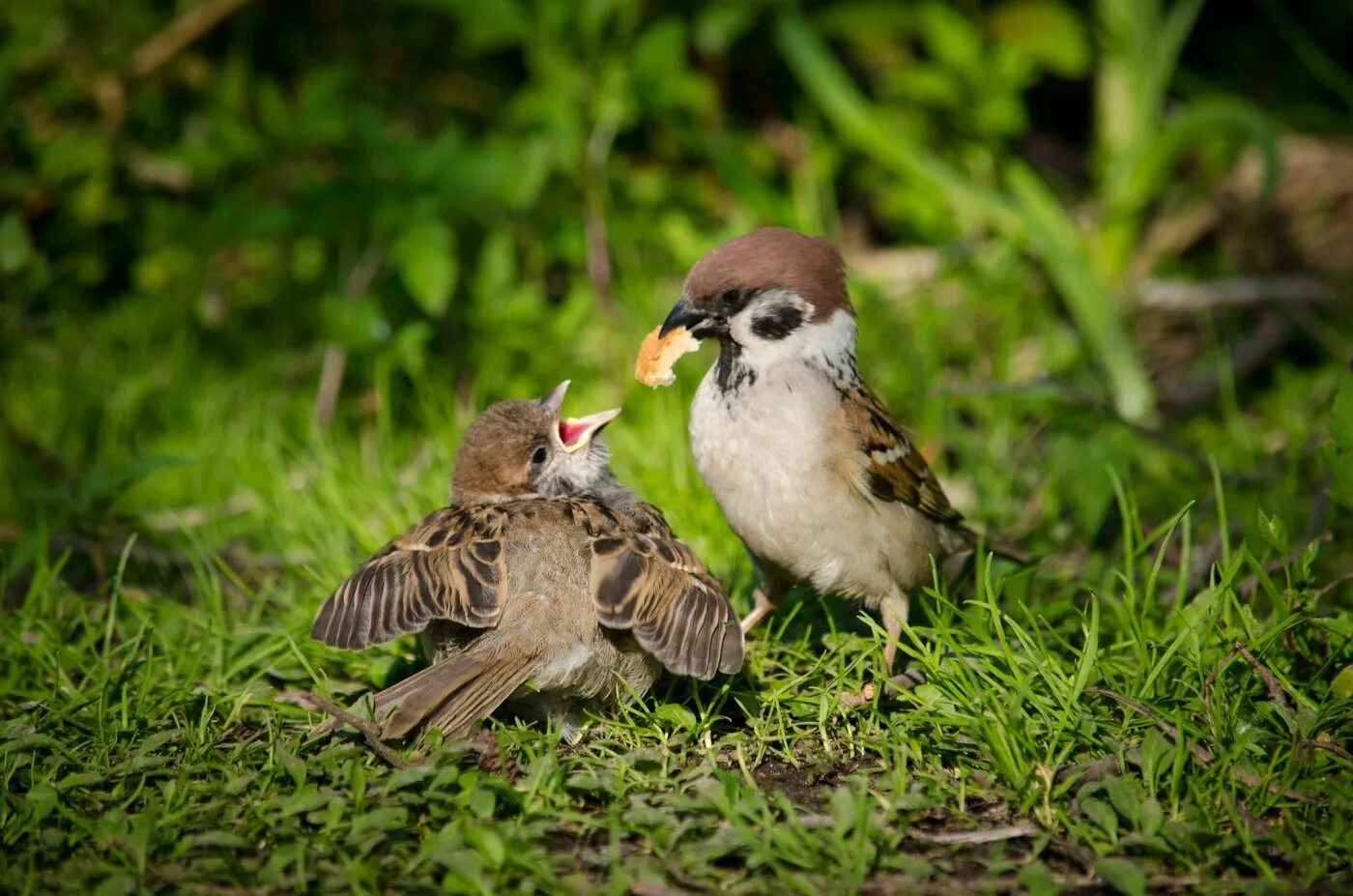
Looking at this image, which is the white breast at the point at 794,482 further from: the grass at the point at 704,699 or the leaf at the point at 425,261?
the leaf at the point at 425,261

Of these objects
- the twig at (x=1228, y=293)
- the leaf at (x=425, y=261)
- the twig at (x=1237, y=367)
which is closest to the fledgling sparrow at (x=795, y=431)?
the leaf at (x=425, y=261)

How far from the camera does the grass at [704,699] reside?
3332 mm

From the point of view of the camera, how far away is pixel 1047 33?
766 cm

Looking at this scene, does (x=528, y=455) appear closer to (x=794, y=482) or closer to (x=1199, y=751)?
(x=794, y=482)

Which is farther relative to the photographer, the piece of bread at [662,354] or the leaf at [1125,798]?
the piece of bread at [662,354]

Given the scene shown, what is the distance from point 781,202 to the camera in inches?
285

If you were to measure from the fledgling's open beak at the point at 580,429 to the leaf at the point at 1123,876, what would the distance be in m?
2.10

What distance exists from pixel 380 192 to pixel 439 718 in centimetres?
305

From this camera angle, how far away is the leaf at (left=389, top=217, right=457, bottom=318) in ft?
19.3

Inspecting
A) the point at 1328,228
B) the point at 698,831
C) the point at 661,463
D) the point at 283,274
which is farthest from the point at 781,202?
the point at 698,831

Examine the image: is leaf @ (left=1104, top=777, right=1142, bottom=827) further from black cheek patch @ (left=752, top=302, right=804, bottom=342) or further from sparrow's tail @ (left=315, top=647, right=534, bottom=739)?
black cheek patch @ (left=752, top=302, right=804, bottom=342)

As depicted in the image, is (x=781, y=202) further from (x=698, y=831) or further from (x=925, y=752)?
(x=698, y=831)

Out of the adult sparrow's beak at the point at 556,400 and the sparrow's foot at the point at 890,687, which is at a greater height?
the adult sparrow's beak at the point at 556,400

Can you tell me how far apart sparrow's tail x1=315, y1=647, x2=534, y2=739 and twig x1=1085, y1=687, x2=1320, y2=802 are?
62.9 inches
